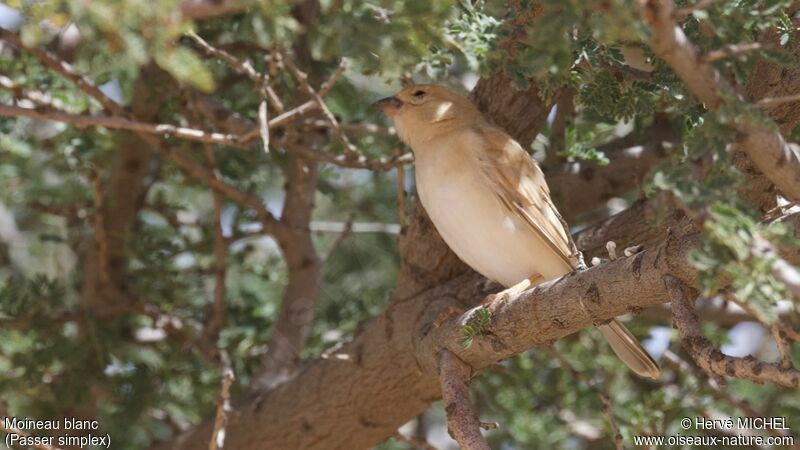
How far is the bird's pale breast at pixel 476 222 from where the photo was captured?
3.75m

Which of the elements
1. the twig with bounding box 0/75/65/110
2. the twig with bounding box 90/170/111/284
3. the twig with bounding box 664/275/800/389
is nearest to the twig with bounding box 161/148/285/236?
the twig with bounding box 90/170/111/284

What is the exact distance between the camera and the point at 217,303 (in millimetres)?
4668

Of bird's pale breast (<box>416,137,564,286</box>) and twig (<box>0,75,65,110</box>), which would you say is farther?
twig (<box>0,75,65,110</box>)

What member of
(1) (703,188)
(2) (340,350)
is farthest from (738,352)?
(1) (703,188)

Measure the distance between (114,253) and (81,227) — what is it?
312 millimetres

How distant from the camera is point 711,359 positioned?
2.43 m

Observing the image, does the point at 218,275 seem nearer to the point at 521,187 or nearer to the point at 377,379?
the point at 377,379

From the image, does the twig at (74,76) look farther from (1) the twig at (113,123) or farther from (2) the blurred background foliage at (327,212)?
(1) the twig at (113,123)

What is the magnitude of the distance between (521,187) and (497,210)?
0.45ft

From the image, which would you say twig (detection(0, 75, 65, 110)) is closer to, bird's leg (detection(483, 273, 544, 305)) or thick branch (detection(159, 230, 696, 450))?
thick branch (detection(159, 230, 696, 450))

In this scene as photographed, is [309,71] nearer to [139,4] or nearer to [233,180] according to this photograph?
[233,180]

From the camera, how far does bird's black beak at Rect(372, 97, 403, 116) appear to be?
420cm

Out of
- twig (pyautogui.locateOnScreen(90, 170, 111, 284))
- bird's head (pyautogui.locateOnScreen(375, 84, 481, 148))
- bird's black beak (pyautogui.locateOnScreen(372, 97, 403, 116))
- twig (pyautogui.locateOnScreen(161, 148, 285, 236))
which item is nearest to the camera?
bird's head (pyautogui.locateOnScreen(375, 84, 481, 148))

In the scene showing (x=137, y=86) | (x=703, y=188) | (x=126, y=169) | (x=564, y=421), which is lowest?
(x=564, y=421)
